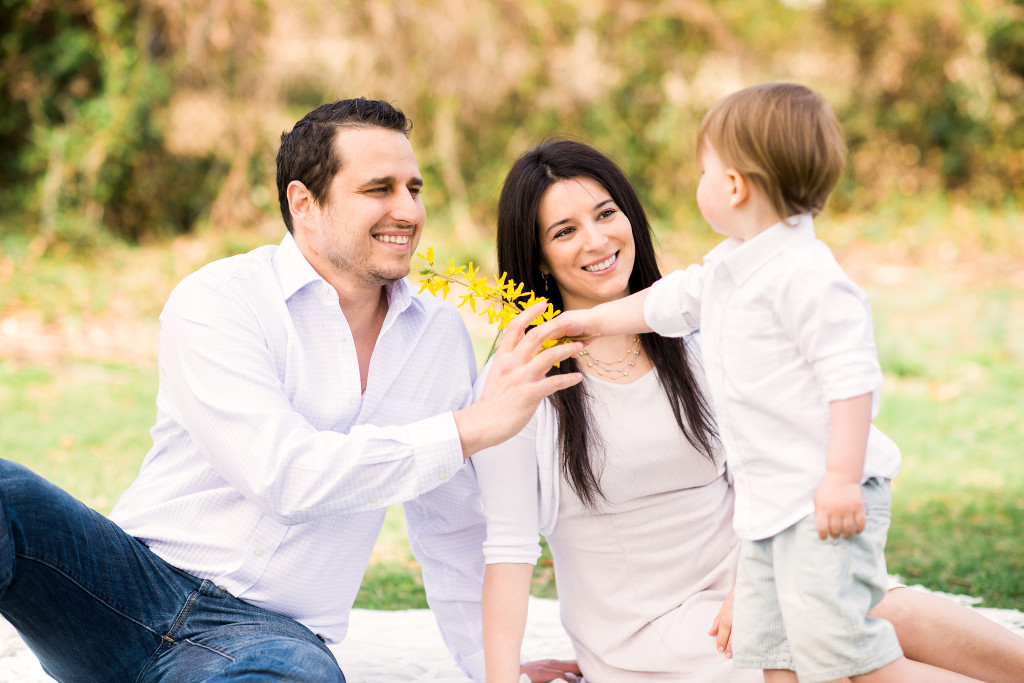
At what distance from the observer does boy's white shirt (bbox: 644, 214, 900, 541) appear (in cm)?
204

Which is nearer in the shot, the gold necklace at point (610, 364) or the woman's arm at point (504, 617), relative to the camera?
the woman's arm at point (504, 617)

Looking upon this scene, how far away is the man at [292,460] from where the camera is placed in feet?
8.16

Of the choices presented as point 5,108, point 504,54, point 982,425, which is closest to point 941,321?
point 982,425

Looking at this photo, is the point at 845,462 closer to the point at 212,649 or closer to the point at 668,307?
the point at 668,307

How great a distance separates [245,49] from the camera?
1027 cm

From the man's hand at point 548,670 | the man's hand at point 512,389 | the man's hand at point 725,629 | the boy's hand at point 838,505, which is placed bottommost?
the man's hand at point 548,670

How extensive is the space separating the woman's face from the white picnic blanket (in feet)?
4.51

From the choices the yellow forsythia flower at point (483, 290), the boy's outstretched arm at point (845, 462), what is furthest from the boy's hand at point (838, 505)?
the yellow forsythia flower at point (483, 290)

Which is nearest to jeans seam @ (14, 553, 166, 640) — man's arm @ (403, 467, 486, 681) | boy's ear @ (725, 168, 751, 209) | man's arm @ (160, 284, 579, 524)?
man's arm @ (160, 284, 579, 524)

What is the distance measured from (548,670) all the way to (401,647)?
75cm

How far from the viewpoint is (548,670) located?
3.06 m

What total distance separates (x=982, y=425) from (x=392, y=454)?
5476 mm

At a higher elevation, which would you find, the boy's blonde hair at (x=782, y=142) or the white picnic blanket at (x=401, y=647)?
the boy's blonde hair at (x=782, y=142)

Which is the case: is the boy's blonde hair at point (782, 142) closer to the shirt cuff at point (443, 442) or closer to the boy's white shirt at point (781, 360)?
the boy's white shirt at point (781, 360)
